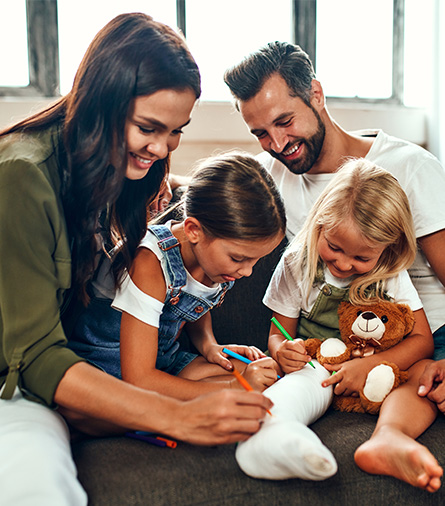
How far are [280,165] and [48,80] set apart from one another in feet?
3.84

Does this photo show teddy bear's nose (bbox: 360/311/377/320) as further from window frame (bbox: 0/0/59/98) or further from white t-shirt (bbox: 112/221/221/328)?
window frame (bbox: 0/0/59/98)

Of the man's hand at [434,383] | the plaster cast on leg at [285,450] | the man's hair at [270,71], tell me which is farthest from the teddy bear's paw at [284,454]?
the man's hair at [270,71]

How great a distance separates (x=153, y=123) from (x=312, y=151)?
32.4 inches

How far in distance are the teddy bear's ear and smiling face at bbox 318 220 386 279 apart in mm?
130

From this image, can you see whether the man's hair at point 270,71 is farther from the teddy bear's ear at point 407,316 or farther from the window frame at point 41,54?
the window frame at point 41,54

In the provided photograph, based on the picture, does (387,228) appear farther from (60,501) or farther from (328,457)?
(60,501)

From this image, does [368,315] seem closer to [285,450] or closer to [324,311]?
[324,311]

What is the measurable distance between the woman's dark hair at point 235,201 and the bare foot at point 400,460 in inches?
19.7

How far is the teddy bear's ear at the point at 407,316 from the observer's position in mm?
1491

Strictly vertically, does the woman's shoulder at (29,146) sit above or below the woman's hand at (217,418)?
above

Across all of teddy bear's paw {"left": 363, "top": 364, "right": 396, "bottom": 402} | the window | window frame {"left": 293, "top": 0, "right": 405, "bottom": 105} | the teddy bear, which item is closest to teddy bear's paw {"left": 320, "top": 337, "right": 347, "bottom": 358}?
the teddy bear

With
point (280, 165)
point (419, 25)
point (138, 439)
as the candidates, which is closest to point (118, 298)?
point (138, 439)

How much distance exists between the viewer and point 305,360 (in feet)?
4.54

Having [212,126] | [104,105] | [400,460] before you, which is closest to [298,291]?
[400,460]
